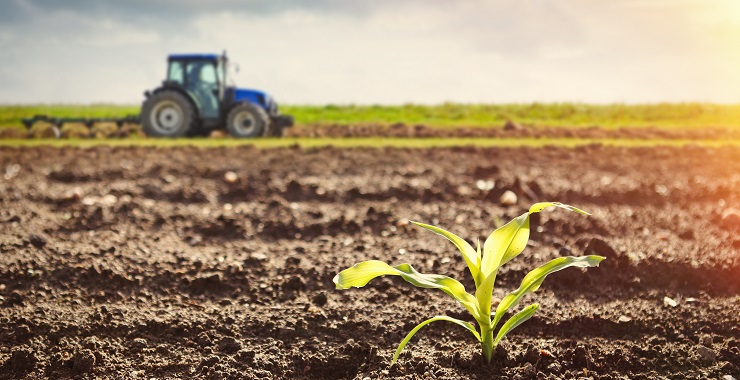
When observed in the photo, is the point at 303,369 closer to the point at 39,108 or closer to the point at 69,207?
the point at 69,207

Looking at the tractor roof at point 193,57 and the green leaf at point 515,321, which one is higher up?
the tractor roof at point 193,57

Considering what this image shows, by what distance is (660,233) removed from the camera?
5.16 m

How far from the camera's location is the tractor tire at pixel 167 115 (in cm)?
1370

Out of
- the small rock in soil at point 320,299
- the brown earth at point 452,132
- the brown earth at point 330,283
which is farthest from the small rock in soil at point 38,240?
the brown earth at point 452,132

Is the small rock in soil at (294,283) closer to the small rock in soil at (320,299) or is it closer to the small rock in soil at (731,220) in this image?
the small rock in soil at (320,299)

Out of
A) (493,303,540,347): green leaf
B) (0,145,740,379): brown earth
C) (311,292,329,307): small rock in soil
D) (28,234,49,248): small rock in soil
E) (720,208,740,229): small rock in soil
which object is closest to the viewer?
(493,303,540,347): green leaf

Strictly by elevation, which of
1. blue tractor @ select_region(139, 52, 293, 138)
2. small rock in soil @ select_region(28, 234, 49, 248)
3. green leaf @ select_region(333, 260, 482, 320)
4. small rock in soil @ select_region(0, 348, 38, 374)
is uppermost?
blue tractor @ select_region(139, 52, 293, 138)

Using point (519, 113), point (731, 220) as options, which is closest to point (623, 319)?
point (731, 220)

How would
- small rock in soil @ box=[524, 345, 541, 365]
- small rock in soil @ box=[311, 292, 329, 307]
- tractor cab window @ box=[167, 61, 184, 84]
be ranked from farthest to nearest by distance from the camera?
tractor cab window @ box=[167, 61, 184, 84] → small rock in soil @ box=[311, 292, 329, 307] → small rock in soil @ box=[524, 345, 541, 365]

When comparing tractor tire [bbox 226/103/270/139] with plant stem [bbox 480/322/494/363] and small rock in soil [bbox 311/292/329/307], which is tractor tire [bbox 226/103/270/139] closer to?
small rock in soil [bbox 311/292/329/307]

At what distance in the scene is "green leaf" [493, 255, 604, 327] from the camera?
224 cm

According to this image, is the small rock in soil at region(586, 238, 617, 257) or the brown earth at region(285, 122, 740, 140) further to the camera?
the brown earth at region(285, 122, 740, 140)

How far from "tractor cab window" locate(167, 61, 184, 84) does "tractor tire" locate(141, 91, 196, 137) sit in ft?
1.24

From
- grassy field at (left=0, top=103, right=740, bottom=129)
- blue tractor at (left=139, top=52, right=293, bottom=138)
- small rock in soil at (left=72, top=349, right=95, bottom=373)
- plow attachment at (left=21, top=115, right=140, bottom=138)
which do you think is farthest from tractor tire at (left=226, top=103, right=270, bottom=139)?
small rock in soil at (left=72, top=349, right=95, bottom=373)
